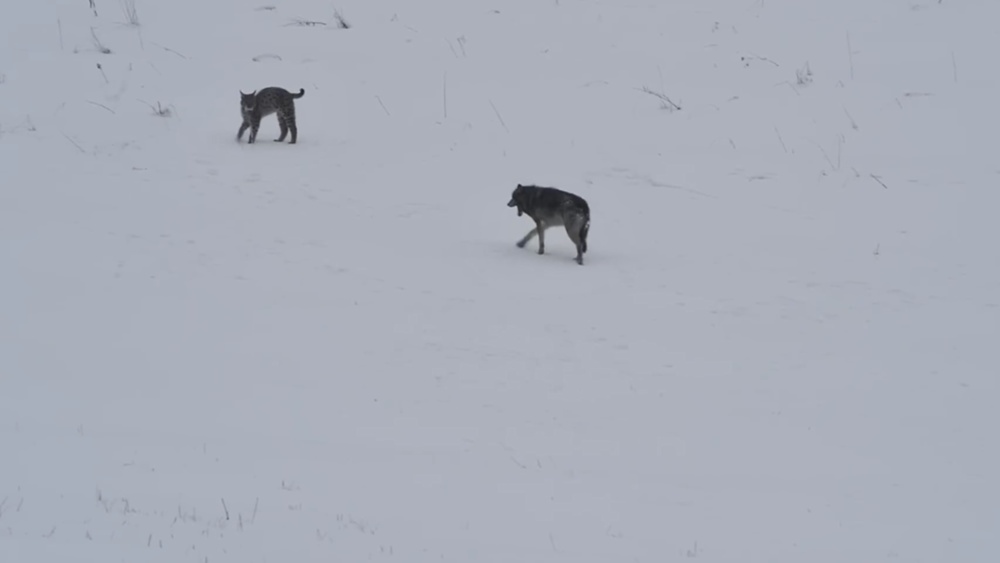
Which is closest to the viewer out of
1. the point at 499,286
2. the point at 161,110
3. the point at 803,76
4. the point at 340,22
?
the point at 499,286

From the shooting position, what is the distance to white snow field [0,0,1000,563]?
7430mm

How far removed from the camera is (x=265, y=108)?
624 inches

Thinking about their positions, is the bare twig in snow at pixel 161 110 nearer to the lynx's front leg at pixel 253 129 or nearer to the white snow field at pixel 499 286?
the white snow field at pixel 499 286

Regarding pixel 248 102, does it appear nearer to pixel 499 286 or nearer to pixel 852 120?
pixel 499 286

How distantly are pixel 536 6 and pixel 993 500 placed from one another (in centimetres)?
1545

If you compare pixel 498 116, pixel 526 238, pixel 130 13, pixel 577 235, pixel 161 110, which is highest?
pixel 130 13

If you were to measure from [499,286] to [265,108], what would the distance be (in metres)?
5.64

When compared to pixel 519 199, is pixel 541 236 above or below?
below

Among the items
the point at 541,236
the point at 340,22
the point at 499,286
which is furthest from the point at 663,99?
the point at 499,286

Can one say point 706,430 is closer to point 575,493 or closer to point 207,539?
point 575,493

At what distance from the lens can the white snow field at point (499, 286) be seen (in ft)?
24.4

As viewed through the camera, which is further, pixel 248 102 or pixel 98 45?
pixel 98 45

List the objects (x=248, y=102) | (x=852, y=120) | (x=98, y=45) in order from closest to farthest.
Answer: (x=248, y=102) < (x=852, y=120) < (x=98, y=45)

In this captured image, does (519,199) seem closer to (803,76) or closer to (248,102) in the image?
(248,102)
